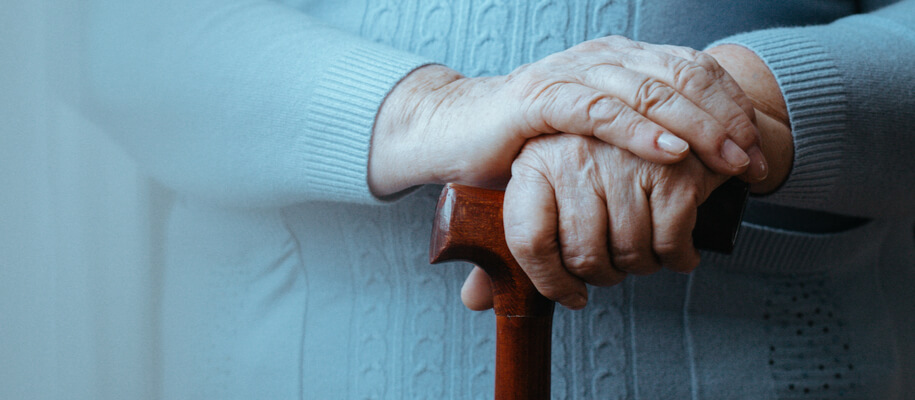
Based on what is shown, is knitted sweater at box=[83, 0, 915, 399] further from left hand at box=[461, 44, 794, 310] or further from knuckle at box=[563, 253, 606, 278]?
knuckle at box=[563, 253, 606, 278]

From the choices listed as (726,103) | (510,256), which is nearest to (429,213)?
(510,256)

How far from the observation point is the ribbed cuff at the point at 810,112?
0.58m

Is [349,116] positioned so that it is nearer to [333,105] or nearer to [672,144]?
[333,105]

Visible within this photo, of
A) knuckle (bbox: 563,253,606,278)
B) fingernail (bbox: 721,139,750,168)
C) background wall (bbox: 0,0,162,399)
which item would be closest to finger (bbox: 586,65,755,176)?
fingernail (bbox: 721,139,750,168)

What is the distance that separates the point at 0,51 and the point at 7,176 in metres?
0.09

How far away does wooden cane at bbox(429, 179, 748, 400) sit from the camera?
1.54 feet

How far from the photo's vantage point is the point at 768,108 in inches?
23.3

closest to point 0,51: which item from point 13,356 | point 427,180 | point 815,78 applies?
point 13,356

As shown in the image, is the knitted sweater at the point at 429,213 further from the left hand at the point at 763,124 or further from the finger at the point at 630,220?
the finger at the point at 630,220

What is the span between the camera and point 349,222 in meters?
0.75

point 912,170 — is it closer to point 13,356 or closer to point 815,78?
point 815,78

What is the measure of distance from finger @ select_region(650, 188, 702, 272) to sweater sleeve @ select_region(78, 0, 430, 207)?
0.28m

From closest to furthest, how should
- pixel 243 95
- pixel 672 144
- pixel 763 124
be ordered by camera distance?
1. pixel 672 144
2. pixel 763 124
3. pixel 243 95

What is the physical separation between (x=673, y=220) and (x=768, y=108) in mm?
212
